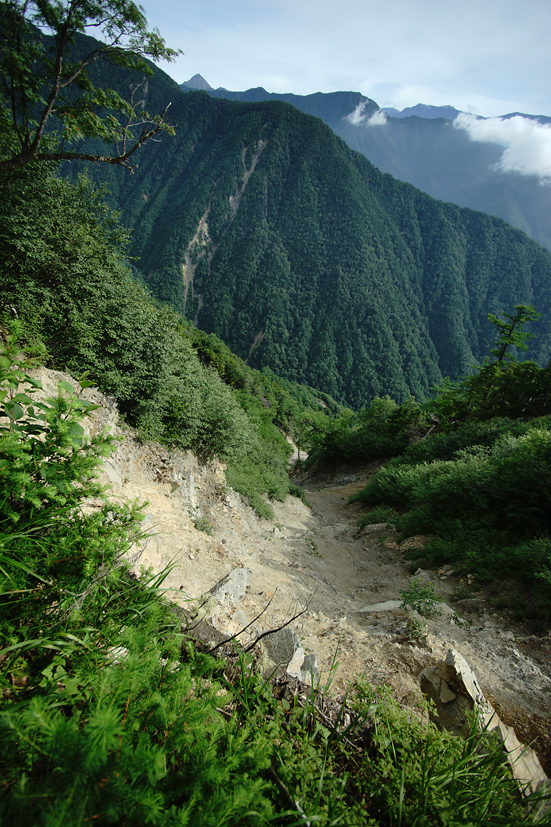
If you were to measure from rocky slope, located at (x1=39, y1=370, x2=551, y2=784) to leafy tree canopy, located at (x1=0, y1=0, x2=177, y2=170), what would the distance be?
5710mm

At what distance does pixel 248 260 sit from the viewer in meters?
161

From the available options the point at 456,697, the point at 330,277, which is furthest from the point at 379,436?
the point at 330,277

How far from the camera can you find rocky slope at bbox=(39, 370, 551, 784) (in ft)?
13.6

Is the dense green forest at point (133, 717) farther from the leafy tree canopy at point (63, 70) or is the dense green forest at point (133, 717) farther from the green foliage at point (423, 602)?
the leafy tree canopy at point (63, 70)

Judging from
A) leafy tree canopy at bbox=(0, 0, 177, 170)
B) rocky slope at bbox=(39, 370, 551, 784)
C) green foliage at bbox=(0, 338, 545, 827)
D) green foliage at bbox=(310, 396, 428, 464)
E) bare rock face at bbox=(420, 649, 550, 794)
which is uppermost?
leafy tree canopy at bbox=(0, 0, 177, 170)

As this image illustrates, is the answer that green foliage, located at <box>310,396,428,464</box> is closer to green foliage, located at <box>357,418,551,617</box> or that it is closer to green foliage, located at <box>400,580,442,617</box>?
green foliage, located at <box>357,418,551,617</box>

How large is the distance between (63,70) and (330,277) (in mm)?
159933

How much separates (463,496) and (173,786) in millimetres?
12570

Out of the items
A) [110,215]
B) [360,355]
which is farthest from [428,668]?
[360,355]

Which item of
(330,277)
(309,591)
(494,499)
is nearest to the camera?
(309,591)

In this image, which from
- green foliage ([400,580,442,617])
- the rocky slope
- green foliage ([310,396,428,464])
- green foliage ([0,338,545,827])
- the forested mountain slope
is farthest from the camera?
the forested mountain slope

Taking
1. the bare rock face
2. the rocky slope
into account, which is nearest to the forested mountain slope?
the rocky slope

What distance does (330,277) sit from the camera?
154 m

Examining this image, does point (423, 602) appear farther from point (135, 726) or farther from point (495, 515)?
point (135, 726)
